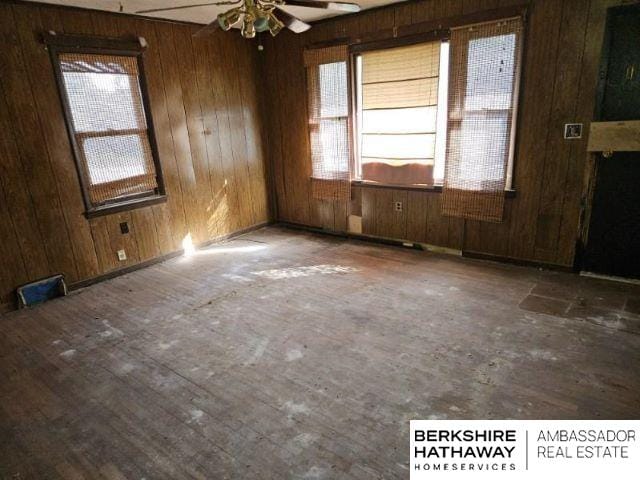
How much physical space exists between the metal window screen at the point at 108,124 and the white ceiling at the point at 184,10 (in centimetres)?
47

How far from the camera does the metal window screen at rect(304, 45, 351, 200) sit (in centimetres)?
502

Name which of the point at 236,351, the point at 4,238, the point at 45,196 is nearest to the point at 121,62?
the point at 45,196

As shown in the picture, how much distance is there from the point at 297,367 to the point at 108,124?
3.42m

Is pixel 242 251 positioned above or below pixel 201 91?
below

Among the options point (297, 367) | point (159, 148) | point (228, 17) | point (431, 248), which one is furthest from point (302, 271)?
point (228, 17)

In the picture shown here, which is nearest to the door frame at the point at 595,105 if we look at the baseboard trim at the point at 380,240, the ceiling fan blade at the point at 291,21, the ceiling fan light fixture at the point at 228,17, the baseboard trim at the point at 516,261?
the baseboard trim at the point at 516,261

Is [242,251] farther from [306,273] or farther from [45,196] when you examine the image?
[45,196]

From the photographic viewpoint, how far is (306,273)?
440cm

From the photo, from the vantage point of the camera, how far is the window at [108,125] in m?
4.02

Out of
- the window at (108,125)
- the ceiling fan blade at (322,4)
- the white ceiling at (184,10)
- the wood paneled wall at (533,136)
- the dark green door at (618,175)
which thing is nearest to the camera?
the ceiling fan blade at (322,4)

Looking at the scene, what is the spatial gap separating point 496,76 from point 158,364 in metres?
4.03

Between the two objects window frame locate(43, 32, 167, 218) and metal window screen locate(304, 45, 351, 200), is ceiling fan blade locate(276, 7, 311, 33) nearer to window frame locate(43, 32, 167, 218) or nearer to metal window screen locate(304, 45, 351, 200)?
metal window screen locate(304, 45, 351, 200)

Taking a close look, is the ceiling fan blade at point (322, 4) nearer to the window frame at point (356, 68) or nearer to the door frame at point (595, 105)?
the window frame at point (356, 68)

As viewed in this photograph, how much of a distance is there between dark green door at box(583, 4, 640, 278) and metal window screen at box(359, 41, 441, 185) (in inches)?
61.7
